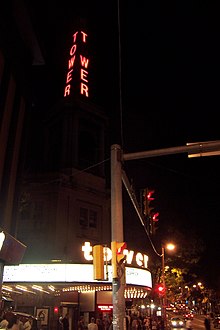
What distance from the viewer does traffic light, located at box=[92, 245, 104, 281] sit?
29.3 ft

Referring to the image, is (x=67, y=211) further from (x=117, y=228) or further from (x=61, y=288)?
(x=117, y=228)

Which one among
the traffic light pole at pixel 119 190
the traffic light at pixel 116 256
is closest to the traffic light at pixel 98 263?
the traffic light at pixel 116 256

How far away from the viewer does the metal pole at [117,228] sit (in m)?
9.36

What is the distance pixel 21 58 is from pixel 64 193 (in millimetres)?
16387

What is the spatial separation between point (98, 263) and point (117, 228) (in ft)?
4.15

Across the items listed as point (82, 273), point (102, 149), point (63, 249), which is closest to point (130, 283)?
point (82, 273)

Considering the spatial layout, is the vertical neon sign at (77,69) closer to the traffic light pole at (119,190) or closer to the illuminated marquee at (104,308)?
the illuminated marquee at (104,308)

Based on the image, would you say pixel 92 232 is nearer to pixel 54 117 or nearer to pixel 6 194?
pixel 54 117

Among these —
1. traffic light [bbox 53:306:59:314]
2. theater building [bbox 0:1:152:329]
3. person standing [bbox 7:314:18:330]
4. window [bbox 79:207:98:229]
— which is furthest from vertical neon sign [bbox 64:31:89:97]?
person standing [bbox 7:314:18:330]

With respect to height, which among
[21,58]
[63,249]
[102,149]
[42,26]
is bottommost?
[63,249]

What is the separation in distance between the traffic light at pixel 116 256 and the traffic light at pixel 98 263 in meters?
0.41

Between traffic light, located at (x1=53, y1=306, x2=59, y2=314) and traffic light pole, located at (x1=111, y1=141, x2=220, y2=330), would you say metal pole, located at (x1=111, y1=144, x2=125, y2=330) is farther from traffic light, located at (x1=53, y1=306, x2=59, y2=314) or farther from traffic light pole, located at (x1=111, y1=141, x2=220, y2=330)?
traffic light, located at (x1=53, y1=306, x2=59, y2=314)

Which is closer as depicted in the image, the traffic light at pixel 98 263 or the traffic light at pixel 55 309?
the traffic light at pixel 98 263

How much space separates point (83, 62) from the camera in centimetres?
3488
